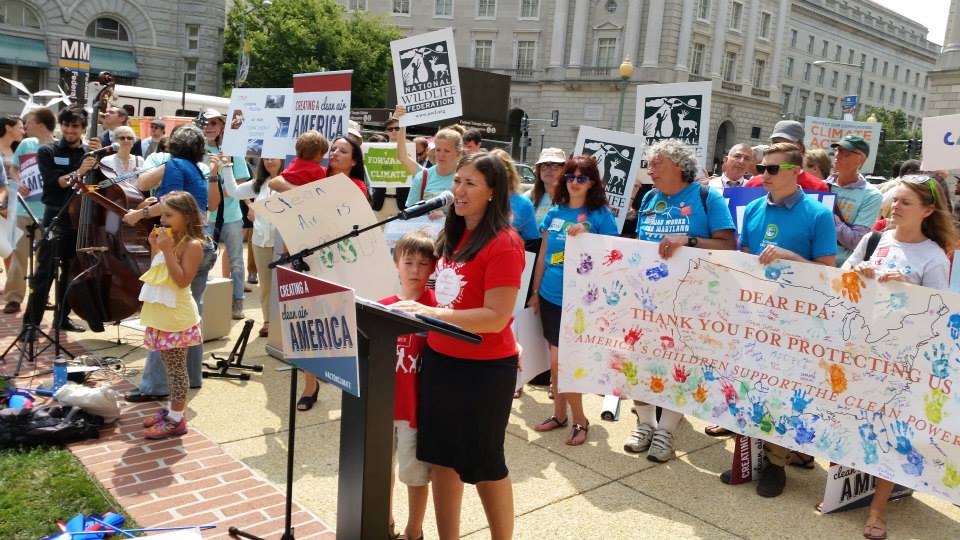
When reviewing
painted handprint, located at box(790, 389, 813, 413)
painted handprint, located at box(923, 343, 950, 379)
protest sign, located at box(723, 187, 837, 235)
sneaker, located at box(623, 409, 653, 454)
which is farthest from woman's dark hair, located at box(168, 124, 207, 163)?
painted handprint, located at box(923, 343, 950, 379)

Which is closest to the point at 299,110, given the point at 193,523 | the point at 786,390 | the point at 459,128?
the point at 459,128

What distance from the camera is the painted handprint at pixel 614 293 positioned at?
186 inches

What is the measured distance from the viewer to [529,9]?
6053 cm

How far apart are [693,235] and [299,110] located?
4.19m

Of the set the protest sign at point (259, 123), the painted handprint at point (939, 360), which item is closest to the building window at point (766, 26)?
the protest sign at point (259, 123)

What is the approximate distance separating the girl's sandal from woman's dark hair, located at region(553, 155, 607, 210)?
1516 millimetres

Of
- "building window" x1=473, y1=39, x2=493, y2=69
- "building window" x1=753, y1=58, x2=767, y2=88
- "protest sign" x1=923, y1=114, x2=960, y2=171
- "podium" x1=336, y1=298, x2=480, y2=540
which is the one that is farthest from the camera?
"building window" x1=753, y1=58, x2=767, y2=88

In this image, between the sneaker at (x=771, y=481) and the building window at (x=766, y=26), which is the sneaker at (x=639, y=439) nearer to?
the sneaker at (x=771, y=481)

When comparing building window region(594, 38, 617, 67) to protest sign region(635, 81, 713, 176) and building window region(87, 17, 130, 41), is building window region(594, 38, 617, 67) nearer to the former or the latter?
building window region(87, 17, 130, 41)

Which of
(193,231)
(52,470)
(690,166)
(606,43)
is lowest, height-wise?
(52,470)

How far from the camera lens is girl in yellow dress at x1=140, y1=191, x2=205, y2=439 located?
15.2ft

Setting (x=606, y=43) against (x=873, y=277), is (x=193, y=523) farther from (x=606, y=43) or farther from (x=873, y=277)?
(x=606, y=43)

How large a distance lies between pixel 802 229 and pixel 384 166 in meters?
5.89

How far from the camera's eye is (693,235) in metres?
4.62
